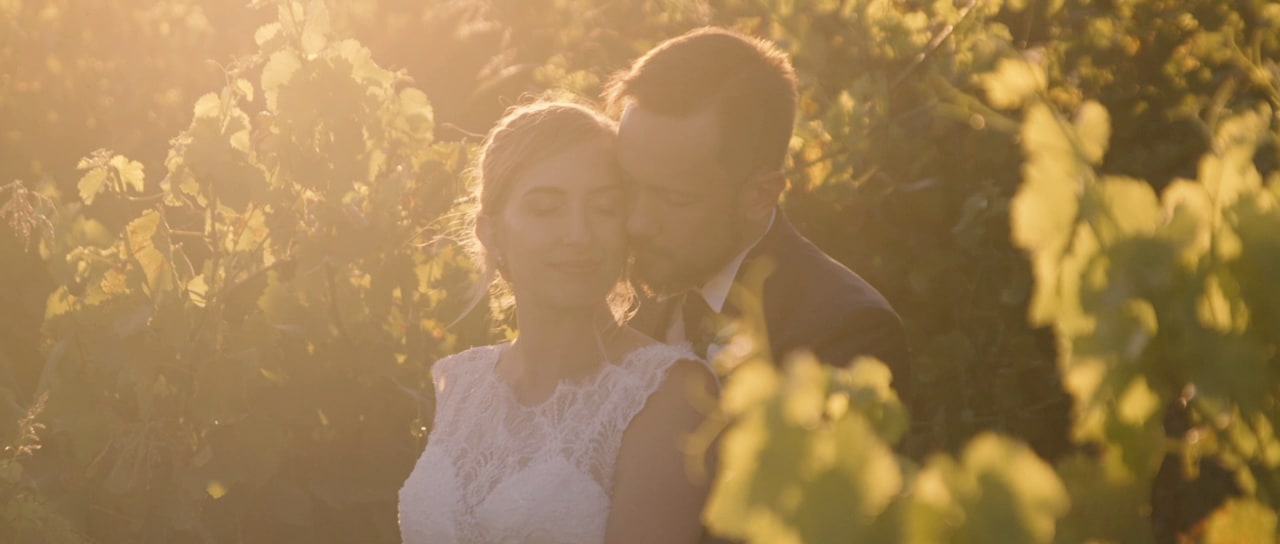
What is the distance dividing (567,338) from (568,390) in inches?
5.5

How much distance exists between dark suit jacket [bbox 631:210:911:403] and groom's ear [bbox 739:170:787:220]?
0.21 feet

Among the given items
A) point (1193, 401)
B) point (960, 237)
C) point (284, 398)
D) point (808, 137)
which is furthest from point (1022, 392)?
point (1193, 401)

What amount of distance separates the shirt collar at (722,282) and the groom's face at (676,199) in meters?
0.02

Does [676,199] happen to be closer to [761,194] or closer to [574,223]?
[574,223]

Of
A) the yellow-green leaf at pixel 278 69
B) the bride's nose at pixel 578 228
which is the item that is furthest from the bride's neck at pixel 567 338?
the yellow-green leaf at pixel 278 69

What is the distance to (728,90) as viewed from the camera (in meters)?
4.11

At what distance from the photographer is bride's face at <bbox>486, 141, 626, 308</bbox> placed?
367 cm

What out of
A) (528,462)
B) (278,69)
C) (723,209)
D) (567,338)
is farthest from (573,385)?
(278,69)

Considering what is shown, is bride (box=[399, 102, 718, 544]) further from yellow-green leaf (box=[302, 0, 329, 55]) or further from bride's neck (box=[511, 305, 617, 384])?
yellow-green leaf (box=[302, 0, 329, 55])

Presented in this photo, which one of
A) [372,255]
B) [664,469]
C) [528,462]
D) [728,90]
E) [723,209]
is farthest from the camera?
[372,255]

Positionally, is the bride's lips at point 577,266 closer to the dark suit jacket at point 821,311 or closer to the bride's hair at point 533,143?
the bride's hair at point 533,143

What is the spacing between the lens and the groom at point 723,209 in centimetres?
369

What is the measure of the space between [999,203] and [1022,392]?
0.80 meters

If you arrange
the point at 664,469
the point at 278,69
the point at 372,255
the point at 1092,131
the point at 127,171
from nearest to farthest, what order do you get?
1. the point at 1092,131
2. the point at 664,469
3. the point at 278,69
4. the point at 372,255
5. the point at 127,171
